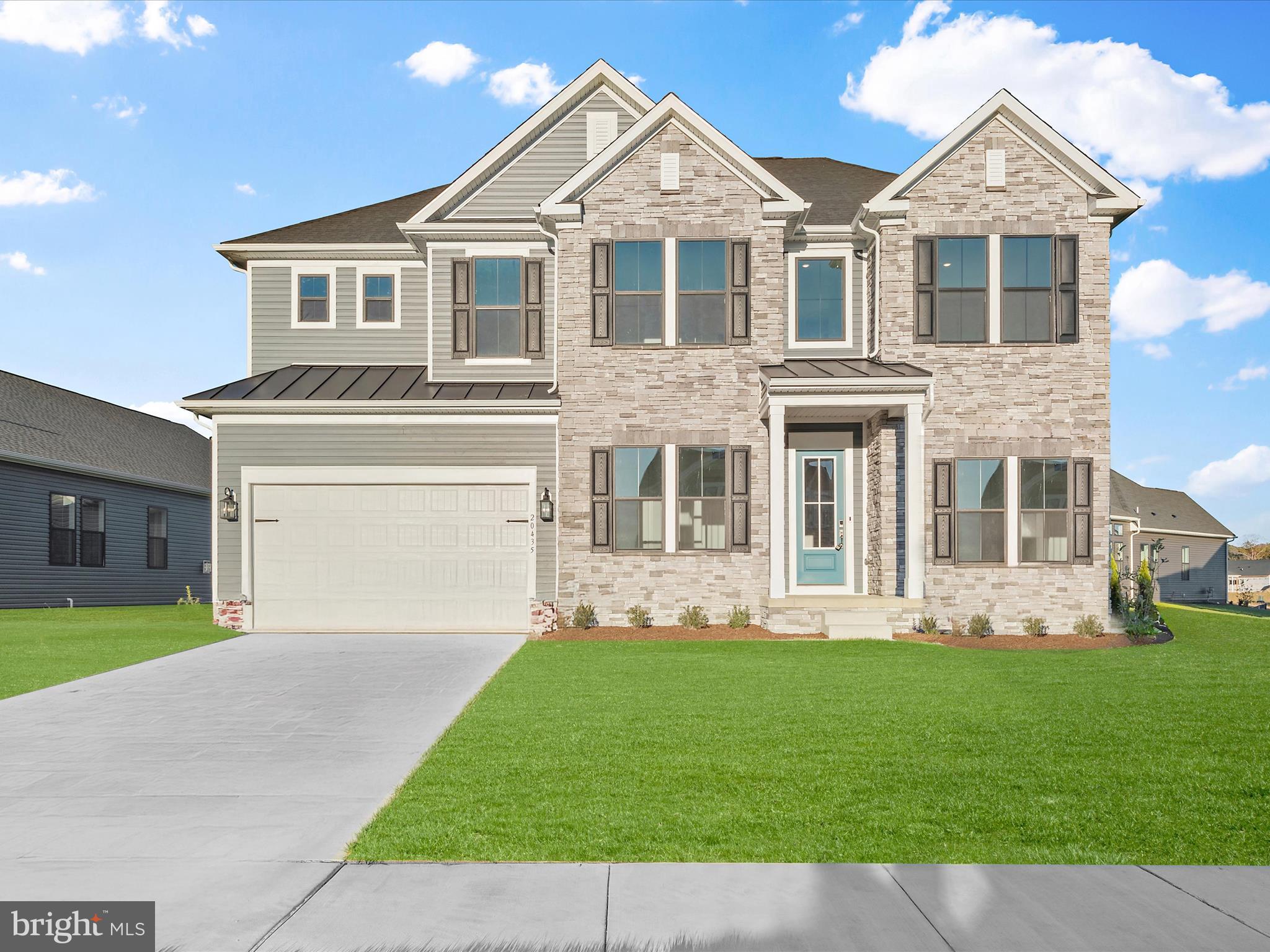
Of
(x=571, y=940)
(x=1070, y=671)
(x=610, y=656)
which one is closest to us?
(x=571, y=940)

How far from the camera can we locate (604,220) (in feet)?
52.7

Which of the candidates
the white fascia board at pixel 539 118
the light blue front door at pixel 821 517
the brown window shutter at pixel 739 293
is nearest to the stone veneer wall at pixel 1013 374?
the light blue front door at pixel 821 517

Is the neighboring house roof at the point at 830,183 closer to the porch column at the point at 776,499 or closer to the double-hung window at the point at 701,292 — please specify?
the double-hung window at the point at 701,292

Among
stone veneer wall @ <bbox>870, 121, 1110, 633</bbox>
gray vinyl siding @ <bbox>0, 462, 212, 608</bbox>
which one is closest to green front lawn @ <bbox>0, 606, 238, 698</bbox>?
gray vinyl siding @ <bbox>0, 462, 212, 608</bbox>

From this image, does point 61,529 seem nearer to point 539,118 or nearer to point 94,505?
point 94,505

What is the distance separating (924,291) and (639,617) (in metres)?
7.69

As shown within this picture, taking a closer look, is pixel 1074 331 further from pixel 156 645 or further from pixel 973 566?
pixel 156 645

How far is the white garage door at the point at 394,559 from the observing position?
15.9 meters

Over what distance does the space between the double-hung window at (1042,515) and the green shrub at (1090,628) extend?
3.68 feet

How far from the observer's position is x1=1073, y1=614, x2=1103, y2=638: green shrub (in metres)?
15.1

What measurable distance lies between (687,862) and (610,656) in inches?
324

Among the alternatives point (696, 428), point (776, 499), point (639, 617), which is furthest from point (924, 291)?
point (639, 617)

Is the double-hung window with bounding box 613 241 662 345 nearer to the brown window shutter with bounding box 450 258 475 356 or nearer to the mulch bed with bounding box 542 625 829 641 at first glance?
the brown window shutter with bounding box 450 258 475 356

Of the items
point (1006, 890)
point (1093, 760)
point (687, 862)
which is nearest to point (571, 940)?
point (687, 862)
